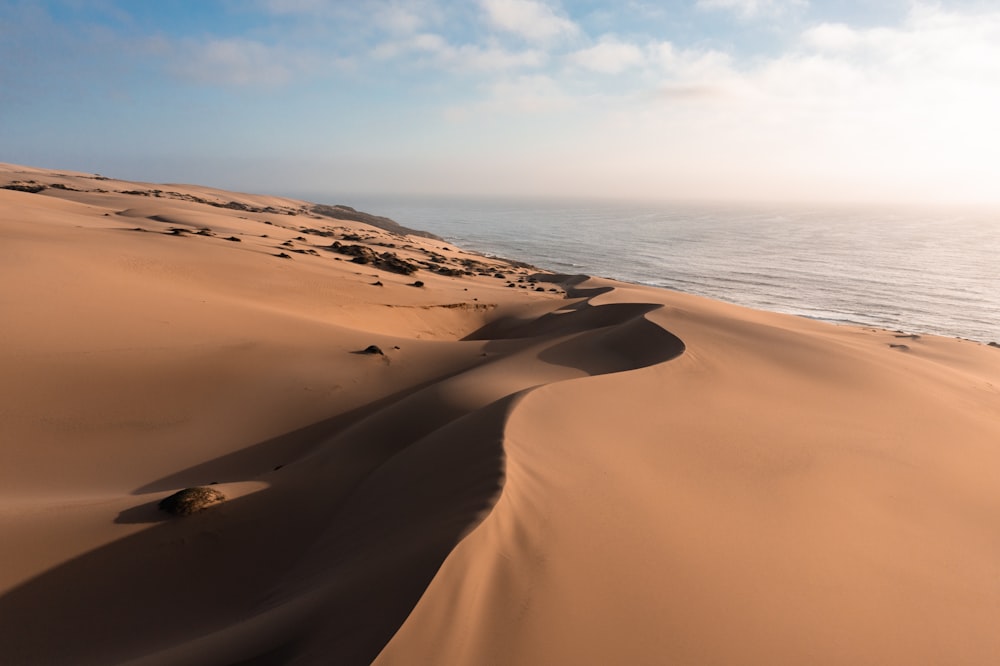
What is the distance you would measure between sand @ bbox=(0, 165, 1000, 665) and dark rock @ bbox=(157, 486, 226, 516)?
8cm

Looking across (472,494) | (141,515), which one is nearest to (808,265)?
(472,494)

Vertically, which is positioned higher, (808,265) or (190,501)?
(190,501)

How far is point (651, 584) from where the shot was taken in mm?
3246

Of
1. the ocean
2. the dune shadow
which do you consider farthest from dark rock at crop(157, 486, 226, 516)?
the ocean

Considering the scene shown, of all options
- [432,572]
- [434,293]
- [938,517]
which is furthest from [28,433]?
[434,293]

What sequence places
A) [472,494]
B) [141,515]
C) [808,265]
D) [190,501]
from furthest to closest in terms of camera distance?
[808,265], [190,501], [141,515], [472,494]

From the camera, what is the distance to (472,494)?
3.91m

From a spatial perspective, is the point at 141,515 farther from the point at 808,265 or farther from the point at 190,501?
the point at 808,265

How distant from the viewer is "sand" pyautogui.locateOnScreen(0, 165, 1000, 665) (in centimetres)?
297

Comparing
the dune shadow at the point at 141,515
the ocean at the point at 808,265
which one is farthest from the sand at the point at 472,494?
the ocean at the point at 808,265

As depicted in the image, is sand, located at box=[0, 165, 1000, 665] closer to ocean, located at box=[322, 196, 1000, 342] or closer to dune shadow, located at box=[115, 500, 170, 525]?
dune shadow, located at box=[115, 500, 170, 525]

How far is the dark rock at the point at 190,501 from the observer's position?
4.95 meters

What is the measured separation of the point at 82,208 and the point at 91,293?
17.8 metres

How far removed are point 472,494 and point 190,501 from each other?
10.2 feet
